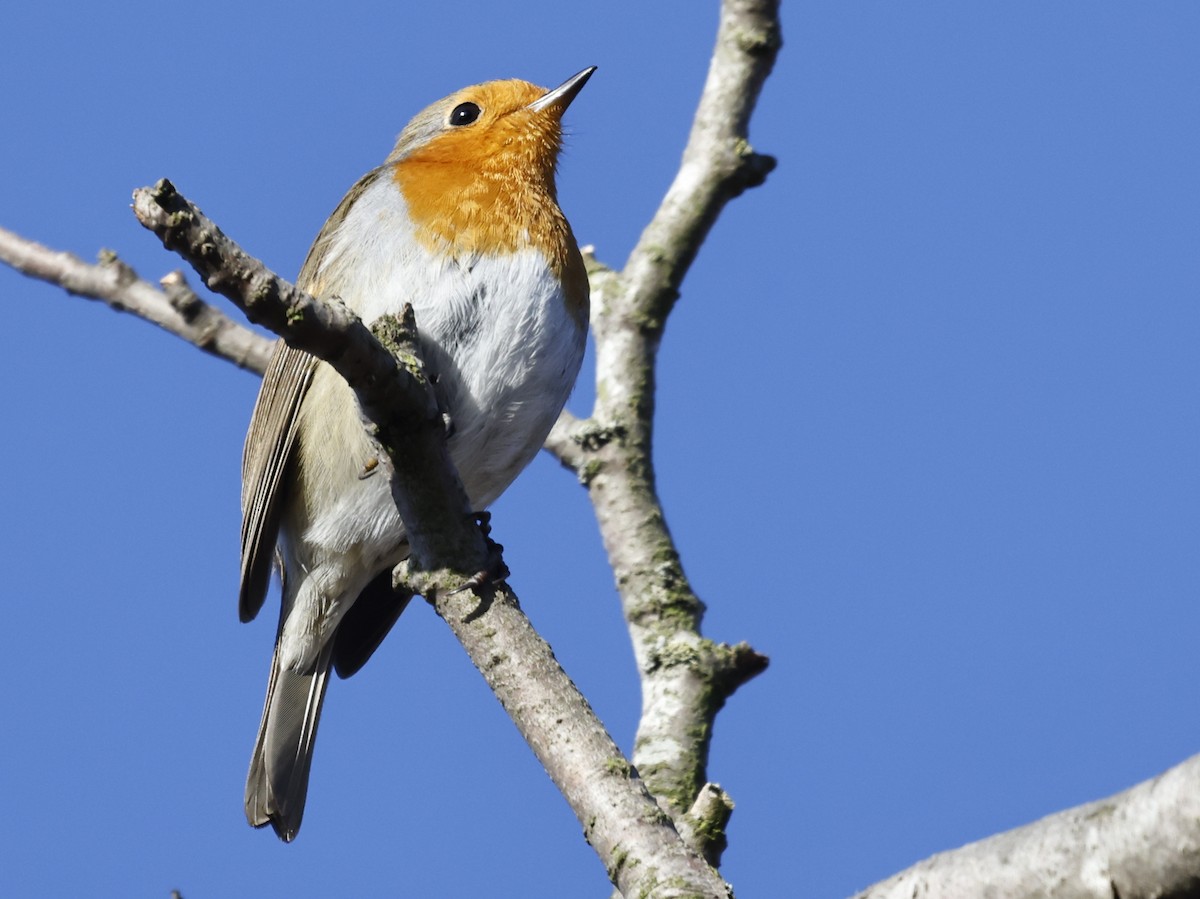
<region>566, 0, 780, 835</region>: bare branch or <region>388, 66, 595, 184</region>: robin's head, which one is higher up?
<region>388, 66, 595, 184</region>: robin's head

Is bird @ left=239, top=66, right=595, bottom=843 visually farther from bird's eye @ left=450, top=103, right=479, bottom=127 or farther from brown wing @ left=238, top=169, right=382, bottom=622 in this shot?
bird's eye @ left=450, top=103, right=479, bottom=127

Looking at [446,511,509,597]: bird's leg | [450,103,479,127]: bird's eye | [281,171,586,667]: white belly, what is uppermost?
[450,103,479,127]: bird's eye

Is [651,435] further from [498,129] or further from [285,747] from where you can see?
[285,747]

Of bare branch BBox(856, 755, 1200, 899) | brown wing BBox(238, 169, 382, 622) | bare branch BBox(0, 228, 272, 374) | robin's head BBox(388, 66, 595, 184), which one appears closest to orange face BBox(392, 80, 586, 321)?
robin's head BBox(388, 66, 595, 184)

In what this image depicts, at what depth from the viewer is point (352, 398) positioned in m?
4.26

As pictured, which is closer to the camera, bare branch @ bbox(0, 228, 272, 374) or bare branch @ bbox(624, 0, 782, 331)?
bare branch @ bbox(0, 228, 272, 374)

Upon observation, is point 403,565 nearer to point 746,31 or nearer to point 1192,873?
point 1192,873

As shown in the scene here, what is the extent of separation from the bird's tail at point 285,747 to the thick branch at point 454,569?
1.63m

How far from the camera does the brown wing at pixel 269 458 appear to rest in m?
4.73

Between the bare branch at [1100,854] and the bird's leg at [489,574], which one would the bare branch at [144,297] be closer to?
the bird's leg at [489,574]

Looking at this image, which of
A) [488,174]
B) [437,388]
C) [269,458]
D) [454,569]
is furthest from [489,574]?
[488,174]

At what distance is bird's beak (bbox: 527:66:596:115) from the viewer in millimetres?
5438

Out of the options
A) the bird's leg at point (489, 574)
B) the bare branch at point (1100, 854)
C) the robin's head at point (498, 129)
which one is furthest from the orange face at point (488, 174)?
the bare branch at point (1100, 854)

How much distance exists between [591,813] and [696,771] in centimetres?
122
